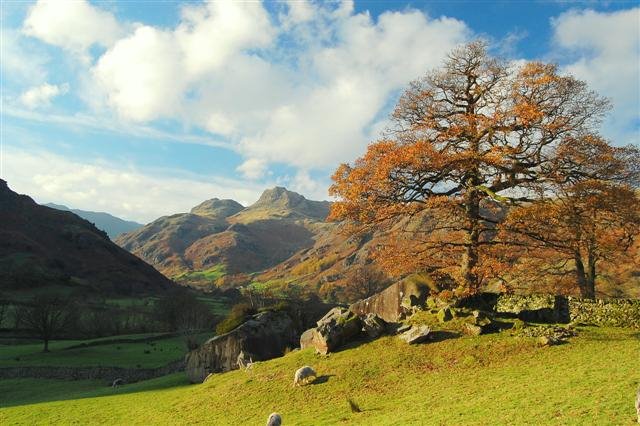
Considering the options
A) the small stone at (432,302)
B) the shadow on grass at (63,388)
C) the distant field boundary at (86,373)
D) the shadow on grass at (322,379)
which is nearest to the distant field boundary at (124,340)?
the distant field boundary at (86,373)

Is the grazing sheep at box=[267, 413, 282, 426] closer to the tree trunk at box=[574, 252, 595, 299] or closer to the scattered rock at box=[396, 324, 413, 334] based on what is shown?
the scattered rock at box=[396, 324, 413, 334]

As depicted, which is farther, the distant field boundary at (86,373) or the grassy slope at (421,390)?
the distant field boundary at (86,373)

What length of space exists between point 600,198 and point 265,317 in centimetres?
2774

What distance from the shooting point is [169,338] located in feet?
293

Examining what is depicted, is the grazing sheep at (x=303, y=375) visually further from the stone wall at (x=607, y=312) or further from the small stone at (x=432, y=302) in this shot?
the stone wall at (x=607, y=312)

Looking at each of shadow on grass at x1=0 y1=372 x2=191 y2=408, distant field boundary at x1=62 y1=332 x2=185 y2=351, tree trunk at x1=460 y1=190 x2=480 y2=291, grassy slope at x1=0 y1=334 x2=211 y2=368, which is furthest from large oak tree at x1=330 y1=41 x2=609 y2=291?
distant field boundary at x1=62 y1=332 x2=185 y2=351

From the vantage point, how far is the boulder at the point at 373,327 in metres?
30.6

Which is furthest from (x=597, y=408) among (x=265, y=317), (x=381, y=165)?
(x=265, y=317)

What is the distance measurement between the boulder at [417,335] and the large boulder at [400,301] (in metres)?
4.56

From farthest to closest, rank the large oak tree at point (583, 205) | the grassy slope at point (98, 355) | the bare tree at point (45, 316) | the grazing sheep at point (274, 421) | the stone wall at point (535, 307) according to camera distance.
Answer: the bare tree at point (45, 316), the grassy slope at point (98, 355), the stone wall at point (535, 307), the large oak tree at point (583, 205), the grazing sheep at point (274, 421)

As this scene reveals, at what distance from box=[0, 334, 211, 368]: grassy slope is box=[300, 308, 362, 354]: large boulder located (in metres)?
38.2

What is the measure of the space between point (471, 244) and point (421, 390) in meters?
11.7

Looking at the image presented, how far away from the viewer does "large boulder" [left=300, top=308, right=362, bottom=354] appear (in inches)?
1184

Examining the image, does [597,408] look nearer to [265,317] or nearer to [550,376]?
[550,376]
